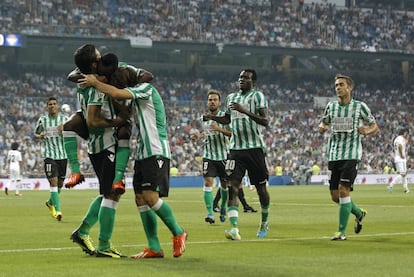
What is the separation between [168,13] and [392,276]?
61.2 m

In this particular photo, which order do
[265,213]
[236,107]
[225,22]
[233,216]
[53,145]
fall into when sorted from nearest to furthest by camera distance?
Result: [236,107], [233,216], [265,213], [53,145], [225,22]

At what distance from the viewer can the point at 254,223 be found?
19047 millimetres

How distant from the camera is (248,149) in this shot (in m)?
15.4

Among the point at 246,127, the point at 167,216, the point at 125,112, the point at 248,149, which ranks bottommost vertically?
the point at 167,216

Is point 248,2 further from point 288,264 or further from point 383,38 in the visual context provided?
point 288,264

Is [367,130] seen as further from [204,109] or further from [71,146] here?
[204,109]

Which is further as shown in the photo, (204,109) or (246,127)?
(204,109)

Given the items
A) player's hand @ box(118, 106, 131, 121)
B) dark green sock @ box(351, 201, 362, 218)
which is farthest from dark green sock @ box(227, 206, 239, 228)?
player's hand @ box(118, 106, 131, 121)

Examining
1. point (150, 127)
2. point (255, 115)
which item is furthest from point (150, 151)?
point (255, 115)

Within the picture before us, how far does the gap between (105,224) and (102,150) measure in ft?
3.00

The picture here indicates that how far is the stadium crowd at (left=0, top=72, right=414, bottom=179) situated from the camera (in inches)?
2229

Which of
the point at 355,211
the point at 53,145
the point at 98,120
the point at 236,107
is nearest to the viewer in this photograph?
the point at 98,120

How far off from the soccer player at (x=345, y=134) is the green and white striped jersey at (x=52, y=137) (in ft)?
30.3

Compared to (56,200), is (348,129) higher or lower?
higher
